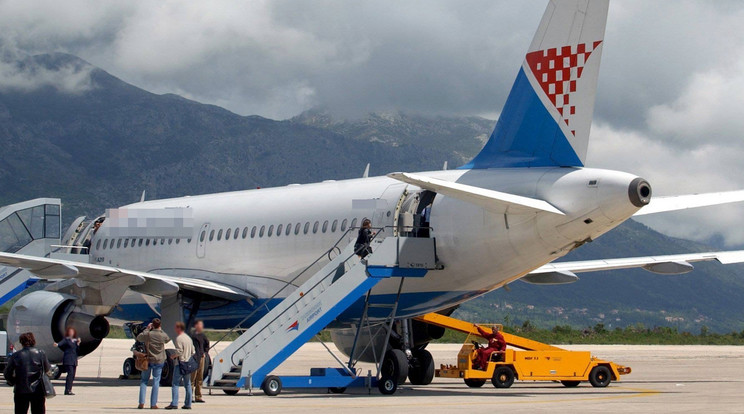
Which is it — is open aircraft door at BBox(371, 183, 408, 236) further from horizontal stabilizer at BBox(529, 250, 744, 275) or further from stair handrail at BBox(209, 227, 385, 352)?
horizontal stabilizer at BBox(529, 250, 744, 275)

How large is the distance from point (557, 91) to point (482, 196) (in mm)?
3178

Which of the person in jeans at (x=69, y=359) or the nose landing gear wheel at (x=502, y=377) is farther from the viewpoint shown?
the nose landing gear wheel at (x=502, y=377)

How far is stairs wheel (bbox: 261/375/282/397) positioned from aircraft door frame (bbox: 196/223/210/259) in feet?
24.4

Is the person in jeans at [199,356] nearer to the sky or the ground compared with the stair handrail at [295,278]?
nearer to the ground

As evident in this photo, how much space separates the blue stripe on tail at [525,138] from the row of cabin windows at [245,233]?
3679mm

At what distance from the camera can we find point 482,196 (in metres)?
19.2

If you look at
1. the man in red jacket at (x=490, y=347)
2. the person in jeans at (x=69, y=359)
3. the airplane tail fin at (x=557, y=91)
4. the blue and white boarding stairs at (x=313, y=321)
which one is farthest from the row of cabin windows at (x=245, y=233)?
the person in jeans at (x=69, y=359)

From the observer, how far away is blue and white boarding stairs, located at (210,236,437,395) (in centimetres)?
2094

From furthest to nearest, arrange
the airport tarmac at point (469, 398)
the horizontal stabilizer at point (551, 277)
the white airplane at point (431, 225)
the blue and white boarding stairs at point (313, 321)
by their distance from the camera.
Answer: the horizontal stabilizer at point (551, 277)
the blue and white boarding stairs at point (313, 321)
the white airplane at point (431, 225)
the airport tarmac at point (469, 398)

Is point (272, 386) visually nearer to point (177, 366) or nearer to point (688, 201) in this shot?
point (177, 366)

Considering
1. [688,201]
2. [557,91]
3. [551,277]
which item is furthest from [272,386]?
[551,277]

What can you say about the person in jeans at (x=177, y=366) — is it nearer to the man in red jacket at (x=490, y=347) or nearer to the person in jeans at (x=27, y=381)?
the person in jeans at (x=27, y=381)

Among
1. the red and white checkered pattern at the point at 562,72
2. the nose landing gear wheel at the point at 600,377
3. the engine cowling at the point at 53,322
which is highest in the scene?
the red and white checkered pattern at the point at 562,72

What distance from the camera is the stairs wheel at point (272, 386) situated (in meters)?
20.8
